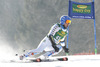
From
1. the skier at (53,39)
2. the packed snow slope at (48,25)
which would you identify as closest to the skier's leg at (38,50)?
the skier at (53,39)

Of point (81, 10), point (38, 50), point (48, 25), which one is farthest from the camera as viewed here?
point (48, 25)

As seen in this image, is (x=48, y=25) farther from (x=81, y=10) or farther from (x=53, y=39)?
(x=53, y=39)

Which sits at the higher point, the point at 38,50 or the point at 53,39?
the point at 53,39

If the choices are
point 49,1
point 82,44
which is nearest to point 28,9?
point 49,1

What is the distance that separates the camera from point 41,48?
14.2ft

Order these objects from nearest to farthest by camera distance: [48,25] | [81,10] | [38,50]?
[38,50] < [81,10] < [48,25]

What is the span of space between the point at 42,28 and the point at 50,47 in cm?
2215

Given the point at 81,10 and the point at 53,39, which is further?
the point at 81,10

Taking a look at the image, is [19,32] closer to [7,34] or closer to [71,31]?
[7,34]

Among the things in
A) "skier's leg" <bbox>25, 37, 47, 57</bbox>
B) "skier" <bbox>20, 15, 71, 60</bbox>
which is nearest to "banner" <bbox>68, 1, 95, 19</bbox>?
"skier" <bbox>20, 15, 71, 60</bbox>

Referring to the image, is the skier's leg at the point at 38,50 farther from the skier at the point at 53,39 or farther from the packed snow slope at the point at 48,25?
the packed snow slope at the point at 48,25

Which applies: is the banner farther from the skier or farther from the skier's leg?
the skier's leg

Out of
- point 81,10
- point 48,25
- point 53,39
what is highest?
point 81,10

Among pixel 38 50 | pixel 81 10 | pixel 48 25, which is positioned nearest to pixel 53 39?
pixel 38 50
